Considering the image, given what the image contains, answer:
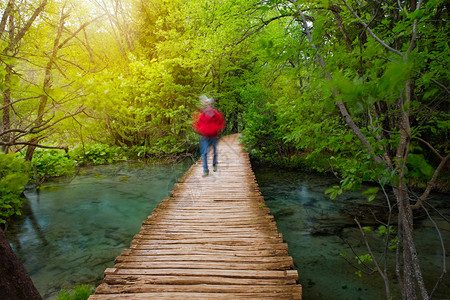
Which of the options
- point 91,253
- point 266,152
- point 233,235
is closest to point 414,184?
point 266,152

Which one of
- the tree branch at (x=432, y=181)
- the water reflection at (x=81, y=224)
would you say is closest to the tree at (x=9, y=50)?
the water reflection at (x=81, y=224)

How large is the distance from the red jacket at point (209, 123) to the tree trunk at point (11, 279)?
4.60 metres

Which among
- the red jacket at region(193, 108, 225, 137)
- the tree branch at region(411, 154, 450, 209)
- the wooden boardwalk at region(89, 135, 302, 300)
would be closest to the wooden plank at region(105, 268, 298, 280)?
the wooden boardwalk at region(89, 135, 302, 300)

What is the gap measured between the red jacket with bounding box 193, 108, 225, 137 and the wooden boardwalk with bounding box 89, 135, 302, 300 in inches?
67.3

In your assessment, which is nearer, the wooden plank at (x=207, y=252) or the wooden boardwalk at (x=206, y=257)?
the wooden boardwalk at (x=206, y=257)

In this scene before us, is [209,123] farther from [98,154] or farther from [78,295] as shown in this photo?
[98,154]

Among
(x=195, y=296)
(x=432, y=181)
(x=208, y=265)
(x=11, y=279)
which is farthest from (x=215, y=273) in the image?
(x=432, y=181)

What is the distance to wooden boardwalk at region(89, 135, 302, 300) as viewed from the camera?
2.93 m

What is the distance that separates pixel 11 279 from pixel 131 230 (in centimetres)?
531

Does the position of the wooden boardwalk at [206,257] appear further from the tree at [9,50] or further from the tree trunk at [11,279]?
the tree at [9,50]

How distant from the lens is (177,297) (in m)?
2.83

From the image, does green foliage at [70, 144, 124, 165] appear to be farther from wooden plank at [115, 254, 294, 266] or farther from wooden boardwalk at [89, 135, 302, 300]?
wooden plank at [115, 254, 294, 266]

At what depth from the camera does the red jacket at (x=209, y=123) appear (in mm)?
6469

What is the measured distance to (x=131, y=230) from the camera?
7535 mm
